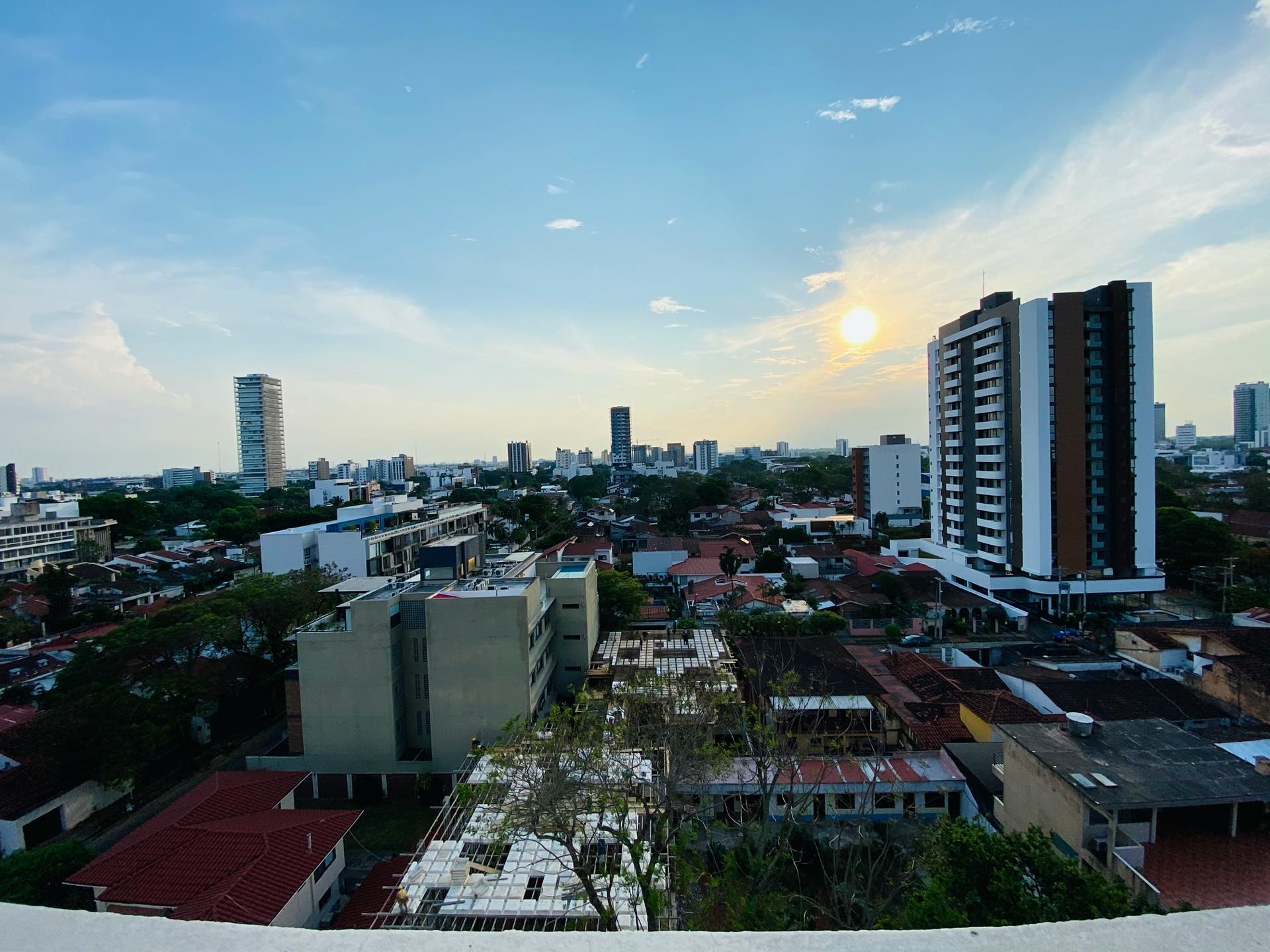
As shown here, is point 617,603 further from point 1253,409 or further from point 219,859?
point 1253,409

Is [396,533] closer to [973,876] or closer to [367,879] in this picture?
[367,879]

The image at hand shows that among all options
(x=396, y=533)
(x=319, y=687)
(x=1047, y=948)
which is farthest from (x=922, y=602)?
(x=1047, y=948)

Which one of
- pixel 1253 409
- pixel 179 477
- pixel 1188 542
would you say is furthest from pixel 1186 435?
pixel 179 477

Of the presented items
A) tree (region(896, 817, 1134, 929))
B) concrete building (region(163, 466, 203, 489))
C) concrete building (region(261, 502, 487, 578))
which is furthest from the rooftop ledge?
concrete building (region(163, 466, 203, 489))

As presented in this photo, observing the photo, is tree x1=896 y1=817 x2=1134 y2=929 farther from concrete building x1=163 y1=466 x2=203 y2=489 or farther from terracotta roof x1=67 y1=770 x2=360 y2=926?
concrete building x1=163 y1=466 x2=203 y2=489

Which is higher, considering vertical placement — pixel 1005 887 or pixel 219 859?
pixel 1005 887

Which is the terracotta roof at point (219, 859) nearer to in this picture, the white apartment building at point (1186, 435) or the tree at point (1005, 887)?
the tree at point (1005, 887)
